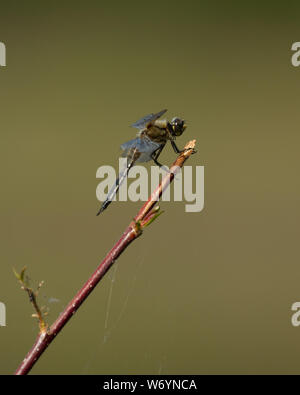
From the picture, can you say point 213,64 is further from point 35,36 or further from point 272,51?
point 35,36

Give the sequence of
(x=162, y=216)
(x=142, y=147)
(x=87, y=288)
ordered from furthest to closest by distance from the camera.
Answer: (x=162, y=216), (x=142, y=147), (x=87, y=288)

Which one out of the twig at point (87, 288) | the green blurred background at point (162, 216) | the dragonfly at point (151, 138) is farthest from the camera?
the green blurred background at point (162, 216)

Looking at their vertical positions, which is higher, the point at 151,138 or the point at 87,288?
the point at 151,138

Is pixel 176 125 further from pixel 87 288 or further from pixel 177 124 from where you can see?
pixel 87 288

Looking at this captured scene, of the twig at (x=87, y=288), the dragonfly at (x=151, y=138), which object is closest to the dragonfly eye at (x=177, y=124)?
the dragonfly at (x=151, y=138)

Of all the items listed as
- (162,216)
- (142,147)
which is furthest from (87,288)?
(162,216)

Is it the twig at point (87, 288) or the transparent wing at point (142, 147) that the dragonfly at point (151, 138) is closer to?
the transparent wing at point (142, 147)

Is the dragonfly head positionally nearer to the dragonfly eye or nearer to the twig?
the dragonfly eye

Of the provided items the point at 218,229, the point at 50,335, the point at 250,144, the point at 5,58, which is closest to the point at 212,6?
the point at 250,144
